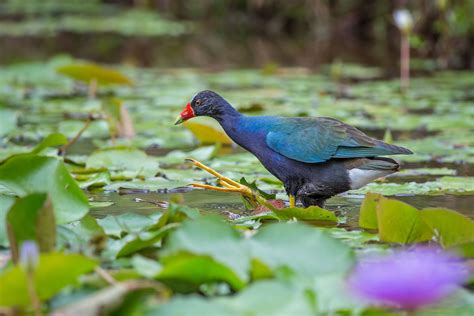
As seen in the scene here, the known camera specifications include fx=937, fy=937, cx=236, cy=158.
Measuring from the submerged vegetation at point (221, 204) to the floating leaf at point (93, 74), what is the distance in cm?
2

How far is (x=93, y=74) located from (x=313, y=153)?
3990 mm

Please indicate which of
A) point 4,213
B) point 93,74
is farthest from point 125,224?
point 93,74

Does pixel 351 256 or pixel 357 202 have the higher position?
pixel 351 256

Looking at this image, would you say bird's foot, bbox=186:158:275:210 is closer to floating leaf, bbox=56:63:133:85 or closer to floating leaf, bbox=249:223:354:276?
floating leaf, bbox=249:223:354:276

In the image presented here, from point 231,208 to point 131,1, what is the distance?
17.3 meters

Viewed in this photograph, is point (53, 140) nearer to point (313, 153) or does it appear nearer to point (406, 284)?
point (313, 153)

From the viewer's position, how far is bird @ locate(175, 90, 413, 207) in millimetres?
4188

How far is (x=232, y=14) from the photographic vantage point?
16.0 meters

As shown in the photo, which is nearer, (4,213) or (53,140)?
(4,213)

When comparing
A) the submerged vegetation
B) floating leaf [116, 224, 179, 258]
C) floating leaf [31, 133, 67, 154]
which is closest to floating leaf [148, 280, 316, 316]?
the submerged vegetation

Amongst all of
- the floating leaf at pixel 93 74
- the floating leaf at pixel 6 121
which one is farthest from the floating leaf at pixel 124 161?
the floating leaf at pixel 93 74

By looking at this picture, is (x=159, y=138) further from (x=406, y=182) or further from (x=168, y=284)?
(x=168, y=284)

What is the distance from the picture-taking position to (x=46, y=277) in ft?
7.18

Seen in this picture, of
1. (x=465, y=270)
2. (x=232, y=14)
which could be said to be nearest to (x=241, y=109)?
(x=465, y=270)
